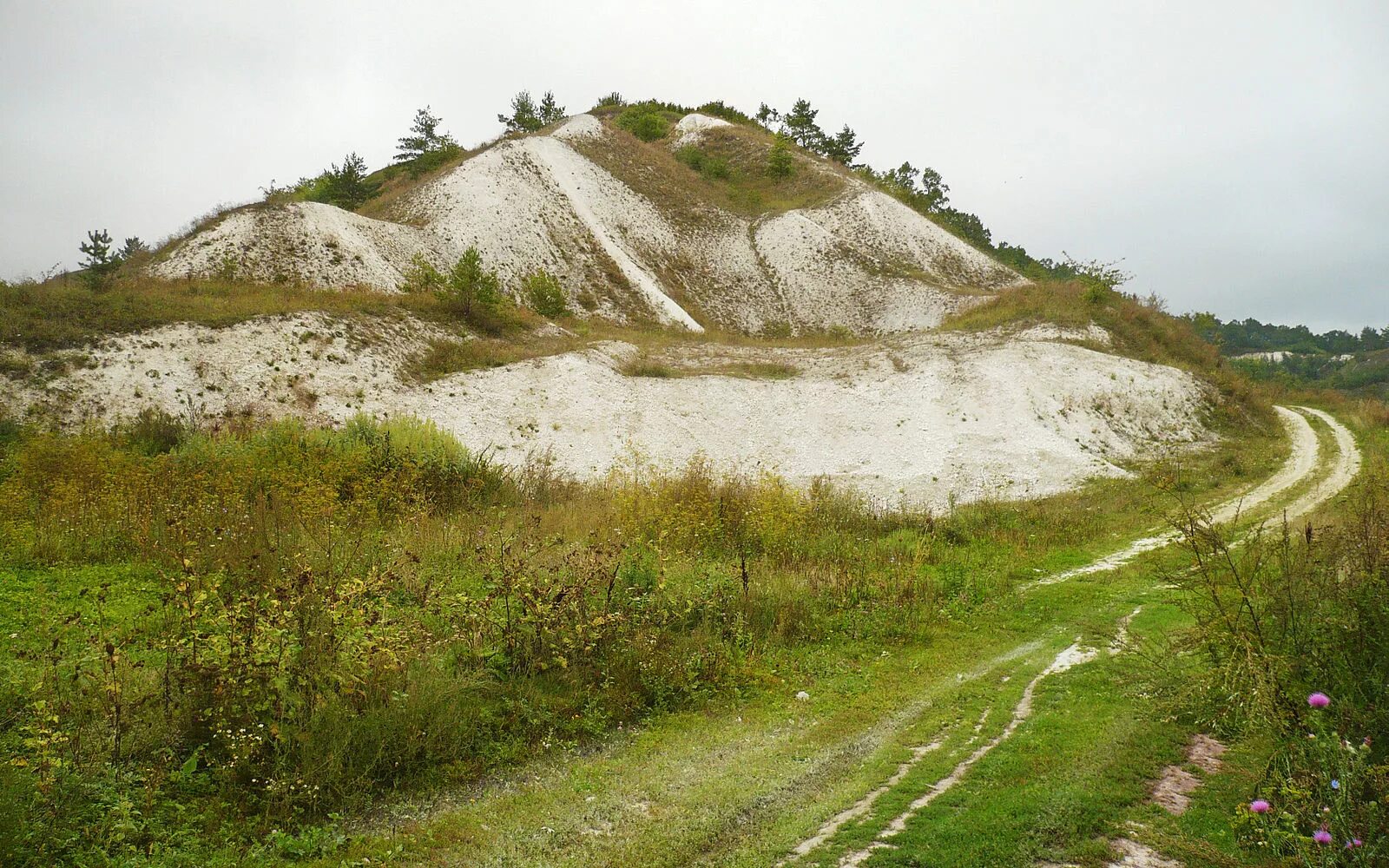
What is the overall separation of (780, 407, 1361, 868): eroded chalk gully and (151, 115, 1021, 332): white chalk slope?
2170cm

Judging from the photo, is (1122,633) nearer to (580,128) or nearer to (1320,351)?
(580,128)

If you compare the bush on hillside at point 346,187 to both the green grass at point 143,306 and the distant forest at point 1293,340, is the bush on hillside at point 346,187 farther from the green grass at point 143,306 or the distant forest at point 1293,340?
the distant forest at point 1293,340

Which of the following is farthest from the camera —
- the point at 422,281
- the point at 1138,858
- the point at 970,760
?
the point at 422,281

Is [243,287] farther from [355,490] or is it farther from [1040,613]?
[1040,613]

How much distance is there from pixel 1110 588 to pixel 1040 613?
2.02 meters

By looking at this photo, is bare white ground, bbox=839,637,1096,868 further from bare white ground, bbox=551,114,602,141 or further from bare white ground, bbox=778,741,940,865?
bare white ground, bbox=551,114,602,141

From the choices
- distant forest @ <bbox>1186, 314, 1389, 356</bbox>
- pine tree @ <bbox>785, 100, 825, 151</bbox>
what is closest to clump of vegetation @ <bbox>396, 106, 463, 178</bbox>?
pine tree @ <bbox>785, 100, 825, 151</bbox>

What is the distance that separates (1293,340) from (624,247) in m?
163

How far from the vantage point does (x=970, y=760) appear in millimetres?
5766

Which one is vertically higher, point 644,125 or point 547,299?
point 644,125

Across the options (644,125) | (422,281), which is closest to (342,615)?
(422,281)

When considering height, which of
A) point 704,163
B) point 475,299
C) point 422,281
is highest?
point 704,163

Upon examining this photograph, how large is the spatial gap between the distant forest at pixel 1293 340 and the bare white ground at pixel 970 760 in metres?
139

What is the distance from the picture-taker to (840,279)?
51250 mm
